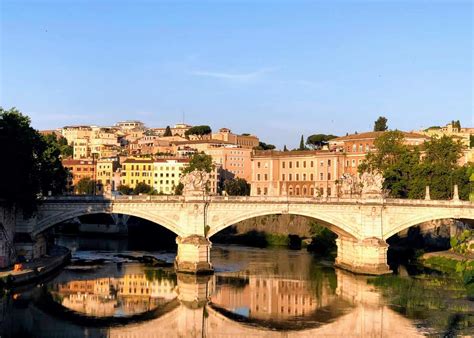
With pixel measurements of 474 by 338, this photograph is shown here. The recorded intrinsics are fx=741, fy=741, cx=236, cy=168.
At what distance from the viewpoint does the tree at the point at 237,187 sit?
337ft

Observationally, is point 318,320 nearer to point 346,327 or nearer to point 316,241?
point 346,327

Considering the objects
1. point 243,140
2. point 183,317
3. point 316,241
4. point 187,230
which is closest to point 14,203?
point 187,230

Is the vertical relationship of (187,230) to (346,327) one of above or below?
above

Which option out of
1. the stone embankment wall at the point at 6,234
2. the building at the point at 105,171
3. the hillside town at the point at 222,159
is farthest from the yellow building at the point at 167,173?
the stone embankment wall at the point at 6,234

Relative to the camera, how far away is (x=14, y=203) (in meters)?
42.3

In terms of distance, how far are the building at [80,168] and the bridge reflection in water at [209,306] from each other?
247 ft

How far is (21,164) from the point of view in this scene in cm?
4159

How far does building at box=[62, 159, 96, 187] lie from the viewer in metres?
122

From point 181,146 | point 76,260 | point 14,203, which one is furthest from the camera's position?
point 181,146

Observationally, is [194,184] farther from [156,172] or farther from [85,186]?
[85,186]

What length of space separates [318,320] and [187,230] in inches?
558

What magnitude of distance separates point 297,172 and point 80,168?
45.7 m

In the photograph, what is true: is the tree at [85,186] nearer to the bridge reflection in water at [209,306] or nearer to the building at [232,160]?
the building at [232,160]

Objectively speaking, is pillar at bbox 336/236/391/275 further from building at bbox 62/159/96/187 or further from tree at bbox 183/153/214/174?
building at bbox 62/159/96/187
